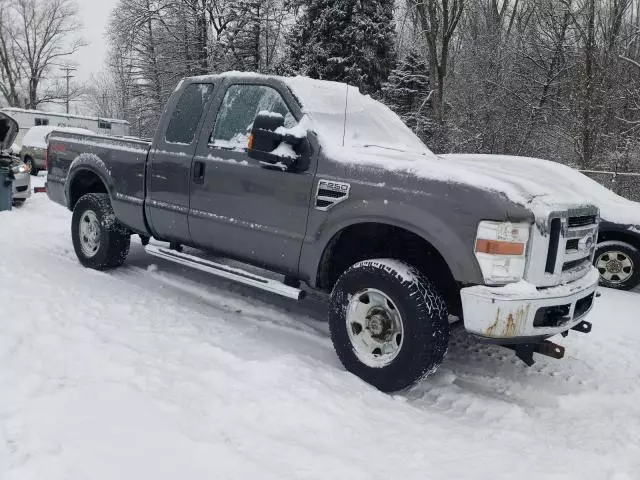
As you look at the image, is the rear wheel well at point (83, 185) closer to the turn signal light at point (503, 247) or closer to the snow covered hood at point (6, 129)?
the snow covered hood at point (6, 129)

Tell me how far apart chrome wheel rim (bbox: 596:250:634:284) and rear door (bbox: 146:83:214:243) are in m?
5.15

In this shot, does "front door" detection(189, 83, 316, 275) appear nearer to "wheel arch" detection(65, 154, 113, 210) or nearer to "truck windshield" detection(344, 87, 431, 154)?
"truck windshield" detection(344, 87, 431, 154)

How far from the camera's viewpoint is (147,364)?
11.1ft

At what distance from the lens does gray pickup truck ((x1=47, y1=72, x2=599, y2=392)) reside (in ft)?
10.0

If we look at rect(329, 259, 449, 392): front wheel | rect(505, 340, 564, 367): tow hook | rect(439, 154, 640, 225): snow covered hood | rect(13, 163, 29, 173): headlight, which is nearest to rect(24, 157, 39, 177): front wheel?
rect(13, 163, 29, 173): headlight

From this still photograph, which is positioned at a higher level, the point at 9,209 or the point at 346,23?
the point at 346,23

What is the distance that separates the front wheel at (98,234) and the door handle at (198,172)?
1.48 m

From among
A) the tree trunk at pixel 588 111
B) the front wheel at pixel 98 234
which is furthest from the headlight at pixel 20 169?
the tree trunk at pixel 588 111

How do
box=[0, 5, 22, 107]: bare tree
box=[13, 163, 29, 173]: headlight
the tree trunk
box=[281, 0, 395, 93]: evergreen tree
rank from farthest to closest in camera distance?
1. box=[0, 5, 22, 107]: bare tree
2. box=[281, 0, 395, 93]: evergreen tree
3. the tree trunk
4. box=[13, 163, 29, 173]: headlight

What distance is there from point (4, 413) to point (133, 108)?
34396 mm

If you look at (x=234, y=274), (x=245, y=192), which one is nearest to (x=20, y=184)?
(x=234, y=274)

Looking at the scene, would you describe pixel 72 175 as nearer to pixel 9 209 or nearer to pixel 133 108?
pixel 9 209

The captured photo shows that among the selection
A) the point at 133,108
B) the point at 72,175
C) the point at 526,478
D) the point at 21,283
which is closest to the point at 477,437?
the point at 526,478

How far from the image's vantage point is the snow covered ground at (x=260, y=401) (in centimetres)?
246
